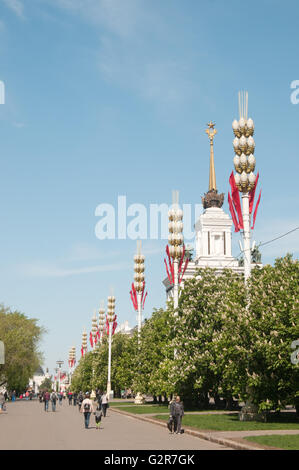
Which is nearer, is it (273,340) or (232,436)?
(232,436)

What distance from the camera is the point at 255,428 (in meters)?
22.0

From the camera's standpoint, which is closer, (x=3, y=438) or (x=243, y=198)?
(x=3, y=438)

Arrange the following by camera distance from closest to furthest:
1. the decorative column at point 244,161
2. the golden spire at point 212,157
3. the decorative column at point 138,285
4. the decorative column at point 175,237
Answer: the decorative column at point 244,161 < the decorative column at point 175,237 < the decorative column at point 138,285 < the golden spire at point 212,157

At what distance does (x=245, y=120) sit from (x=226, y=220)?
71.6 metres

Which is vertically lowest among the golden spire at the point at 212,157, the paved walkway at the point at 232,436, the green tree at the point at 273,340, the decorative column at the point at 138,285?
the paved walkway at the point at 232,436

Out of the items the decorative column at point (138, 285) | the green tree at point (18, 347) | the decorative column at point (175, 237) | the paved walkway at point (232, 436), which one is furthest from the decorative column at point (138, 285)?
the paved walkway at point (232, 436)

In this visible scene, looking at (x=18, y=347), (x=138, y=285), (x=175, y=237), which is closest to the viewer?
(x=175, y=237)

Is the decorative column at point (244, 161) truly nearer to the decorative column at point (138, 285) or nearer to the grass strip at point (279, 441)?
the grass strip at point (279, 441)

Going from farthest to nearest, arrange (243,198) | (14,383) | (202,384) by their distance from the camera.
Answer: (14,383)
(202,384)
(243,198)

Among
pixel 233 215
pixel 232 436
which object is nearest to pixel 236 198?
pixel 233 215

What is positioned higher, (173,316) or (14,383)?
(173,316)

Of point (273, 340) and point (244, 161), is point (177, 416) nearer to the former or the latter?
point (273, 340)
